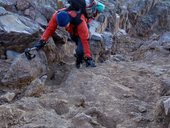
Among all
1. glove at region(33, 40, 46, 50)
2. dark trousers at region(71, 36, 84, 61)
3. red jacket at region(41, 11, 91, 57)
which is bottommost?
dark trousers at region(71, 36, 84, 61)

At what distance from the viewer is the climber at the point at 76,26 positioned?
7152 millimetres

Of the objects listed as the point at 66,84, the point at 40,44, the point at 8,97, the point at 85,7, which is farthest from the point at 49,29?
the point at 8,97

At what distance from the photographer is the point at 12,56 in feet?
24.5

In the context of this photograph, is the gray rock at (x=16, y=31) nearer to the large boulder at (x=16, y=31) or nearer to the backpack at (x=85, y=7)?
the large boulder at (x=16, y=31)

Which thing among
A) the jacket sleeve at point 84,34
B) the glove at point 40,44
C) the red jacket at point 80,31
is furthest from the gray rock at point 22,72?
the jacket sleeve at point 84,34

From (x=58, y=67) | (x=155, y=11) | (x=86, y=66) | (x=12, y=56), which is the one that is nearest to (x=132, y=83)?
(x=86, y=66)

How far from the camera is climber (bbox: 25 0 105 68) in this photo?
23.5ft

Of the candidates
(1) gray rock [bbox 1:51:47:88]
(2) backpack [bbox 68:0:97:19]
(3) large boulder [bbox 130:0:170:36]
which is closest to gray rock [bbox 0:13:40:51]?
Result: (1) gray rock [bbox 1:51:47:88]

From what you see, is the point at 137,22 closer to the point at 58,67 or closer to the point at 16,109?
the point at 58,67

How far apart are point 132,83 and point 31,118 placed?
289cm

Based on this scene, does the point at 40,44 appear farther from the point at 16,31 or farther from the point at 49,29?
the point at 16,31

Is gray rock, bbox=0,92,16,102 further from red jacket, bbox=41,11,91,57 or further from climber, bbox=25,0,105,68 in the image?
red jacket, bbox=41,11,91,57

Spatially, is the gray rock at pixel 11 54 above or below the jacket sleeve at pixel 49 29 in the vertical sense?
below

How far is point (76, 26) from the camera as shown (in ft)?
24.2
